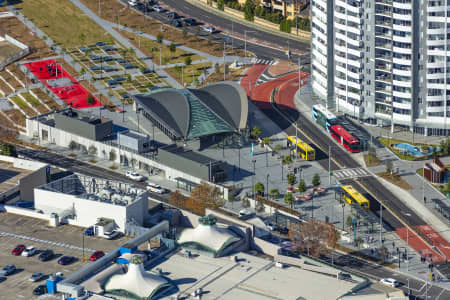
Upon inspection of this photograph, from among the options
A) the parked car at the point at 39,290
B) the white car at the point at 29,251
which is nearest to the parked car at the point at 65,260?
the white car at the point at 29,251

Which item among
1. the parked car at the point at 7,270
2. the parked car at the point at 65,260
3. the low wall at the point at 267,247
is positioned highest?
the parked car at the point at 7,270

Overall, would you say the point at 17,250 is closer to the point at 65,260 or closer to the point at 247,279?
the point at 65,260

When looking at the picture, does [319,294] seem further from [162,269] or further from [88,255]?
[88,255]

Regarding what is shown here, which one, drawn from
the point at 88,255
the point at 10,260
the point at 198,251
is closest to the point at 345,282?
the point at 198,251

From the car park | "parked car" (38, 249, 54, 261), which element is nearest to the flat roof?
"parked car" (38, 249, 54, 261)

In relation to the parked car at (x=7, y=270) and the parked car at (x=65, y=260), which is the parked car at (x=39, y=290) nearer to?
the parked car at (x=7, y=270)

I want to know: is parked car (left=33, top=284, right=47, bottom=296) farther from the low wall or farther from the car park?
the low wall
